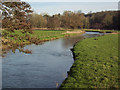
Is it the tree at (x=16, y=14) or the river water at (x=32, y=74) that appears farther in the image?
the river water at (x=32, y=74)

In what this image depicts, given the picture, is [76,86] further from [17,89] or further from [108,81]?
[17,89]

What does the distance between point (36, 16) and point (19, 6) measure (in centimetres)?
11670

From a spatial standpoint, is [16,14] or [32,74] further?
[32,74]

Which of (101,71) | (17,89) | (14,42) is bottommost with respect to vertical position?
(17,89)

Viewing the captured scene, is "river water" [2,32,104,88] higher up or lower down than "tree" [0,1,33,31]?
lower down

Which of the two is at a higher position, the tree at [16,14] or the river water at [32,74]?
the tree at [16,14]

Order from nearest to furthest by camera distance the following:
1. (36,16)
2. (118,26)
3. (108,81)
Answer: (108,81)
(118,26)
(36,16)

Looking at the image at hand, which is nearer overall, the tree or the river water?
the tree

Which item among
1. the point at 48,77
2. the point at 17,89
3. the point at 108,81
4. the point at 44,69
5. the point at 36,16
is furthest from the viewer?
the point at 36,16

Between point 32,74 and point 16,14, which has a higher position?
point 16,14

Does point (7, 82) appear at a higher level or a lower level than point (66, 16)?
lower

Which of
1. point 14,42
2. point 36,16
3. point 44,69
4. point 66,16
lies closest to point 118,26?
point 66,16

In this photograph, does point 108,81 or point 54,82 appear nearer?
point 108,81

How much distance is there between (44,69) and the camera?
796 inches
